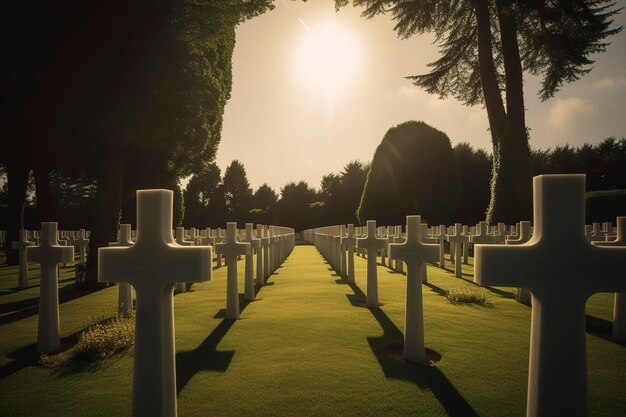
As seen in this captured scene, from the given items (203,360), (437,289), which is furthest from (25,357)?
(437,289)

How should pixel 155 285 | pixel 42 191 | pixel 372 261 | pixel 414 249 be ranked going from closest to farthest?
1. pixel 155 285
2. pixel 414 249
3. pixel 372 261
4. pixel 42 191

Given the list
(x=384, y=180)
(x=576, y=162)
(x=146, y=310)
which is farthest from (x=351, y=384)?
(x=576, y=162)

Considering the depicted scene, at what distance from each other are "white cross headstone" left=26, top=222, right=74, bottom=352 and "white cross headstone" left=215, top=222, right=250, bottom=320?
238 cm

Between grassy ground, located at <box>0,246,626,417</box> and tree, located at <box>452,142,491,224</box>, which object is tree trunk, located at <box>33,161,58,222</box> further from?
tree, located at <box>452,142,491,224</box>

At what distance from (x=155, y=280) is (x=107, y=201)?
9618 mm

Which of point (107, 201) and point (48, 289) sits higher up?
point (107, 201)

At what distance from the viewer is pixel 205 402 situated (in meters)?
3.16

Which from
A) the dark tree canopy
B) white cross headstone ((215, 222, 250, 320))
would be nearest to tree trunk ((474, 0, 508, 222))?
white cross headstone ((215, 222, 250, 320))

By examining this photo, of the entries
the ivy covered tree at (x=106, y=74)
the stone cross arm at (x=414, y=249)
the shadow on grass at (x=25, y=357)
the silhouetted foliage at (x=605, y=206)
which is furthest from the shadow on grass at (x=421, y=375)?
the silhouetted foliage at (x=605, y=206)

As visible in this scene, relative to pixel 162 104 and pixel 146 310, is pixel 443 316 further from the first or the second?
pixel 162 104

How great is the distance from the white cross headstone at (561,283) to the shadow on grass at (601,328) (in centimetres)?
406

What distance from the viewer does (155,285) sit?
2338 mm

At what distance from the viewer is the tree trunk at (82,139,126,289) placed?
1025 centimetres

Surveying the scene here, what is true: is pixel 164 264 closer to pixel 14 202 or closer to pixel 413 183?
pixel 14 202
